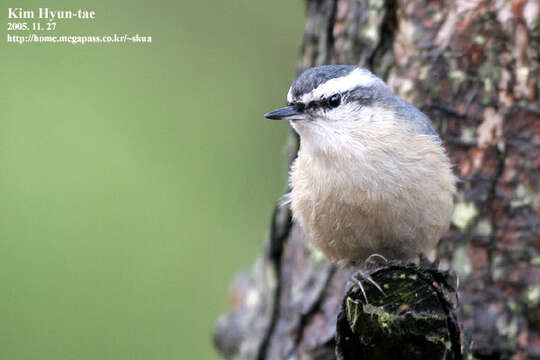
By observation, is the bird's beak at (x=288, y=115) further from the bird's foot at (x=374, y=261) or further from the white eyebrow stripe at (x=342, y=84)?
the bird's foot at (x=374, y=261)

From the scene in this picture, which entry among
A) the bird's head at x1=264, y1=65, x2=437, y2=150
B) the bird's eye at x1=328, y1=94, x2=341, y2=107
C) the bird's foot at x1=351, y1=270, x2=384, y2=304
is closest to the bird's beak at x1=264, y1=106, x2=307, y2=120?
the bird's head at x1=264, y1=65, x2=437, y2=150

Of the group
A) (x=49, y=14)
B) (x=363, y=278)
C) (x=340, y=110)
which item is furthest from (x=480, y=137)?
(x=49, y=14)

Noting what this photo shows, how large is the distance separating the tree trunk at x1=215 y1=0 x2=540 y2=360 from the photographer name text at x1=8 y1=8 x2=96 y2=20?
2.48 m

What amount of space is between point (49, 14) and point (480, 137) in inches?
135

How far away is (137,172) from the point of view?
519cm

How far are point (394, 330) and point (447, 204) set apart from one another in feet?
3.55

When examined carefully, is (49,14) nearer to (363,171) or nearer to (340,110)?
(340,110)

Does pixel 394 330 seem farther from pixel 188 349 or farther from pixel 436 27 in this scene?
pixel 188 349

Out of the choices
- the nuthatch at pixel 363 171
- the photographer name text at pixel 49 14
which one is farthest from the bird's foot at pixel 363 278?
the photographer name text at pixel 49 14

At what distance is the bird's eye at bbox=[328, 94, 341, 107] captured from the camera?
3.22 meters

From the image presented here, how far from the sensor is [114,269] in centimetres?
509

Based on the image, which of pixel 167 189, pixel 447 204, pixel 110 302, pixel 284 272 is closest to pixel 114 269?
pixel 110 302

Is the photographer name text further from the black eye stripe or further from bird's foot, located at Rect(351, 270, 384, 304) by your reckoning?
bird's foot, located at Rect(351, 270, 384, 304)

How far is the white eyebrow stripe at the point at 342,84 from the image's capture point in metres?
3.18
